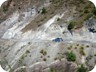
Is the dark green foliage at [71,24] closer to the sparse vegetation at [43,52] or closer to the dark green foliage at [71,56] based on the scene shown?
the dark green foliage at [71,56]

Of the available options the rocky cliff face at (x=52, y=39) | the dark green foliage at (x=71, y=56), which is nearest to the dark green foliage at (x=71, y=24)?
the rocky cliff face at (x=52, y=39)

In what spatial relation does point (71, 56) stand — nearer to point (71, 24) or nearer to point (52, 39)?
point (52, 39)

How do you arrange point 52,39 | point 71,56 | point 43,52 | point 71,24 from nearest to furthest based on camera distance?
point 71,56 → point 43,52 → point 52,39 → point 71,24

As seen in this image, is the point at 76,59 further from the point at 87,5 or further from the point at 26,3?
the point at 26,3

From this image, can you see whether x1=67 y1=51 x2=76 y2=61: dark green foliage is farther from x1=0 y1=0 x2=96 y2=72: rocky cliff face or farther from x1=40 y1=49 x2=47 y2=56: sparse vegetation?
x1=40 y1=49 x2=47 y2=56: sparse vegetation

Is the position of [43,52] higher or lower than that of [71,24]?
lower

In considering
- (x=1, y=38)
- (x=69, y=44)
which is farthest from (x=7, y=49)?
(x=69, y=44)

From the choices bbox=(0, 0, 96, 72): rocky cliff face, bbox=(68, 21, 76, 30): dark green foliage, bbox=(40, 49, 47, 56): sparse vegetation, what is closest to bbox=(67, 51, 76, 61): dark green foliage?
bbox=(0, 0, 96, 72): rocky cliff face

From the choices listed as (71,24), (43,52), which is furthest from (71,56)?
(71,24)
